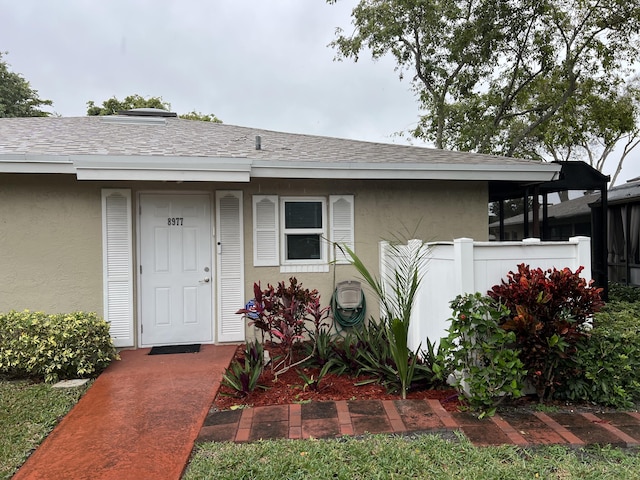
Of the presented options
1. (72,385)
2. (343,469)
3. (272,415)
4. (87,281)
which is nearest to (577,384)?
(343,469)

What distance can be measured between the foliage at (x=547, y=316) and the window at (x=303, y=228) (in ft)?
8.88

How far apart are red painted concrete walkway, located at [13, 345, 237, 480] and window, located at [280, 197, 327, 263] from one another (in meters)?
1.75

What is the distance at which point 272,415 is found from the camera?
313 cm

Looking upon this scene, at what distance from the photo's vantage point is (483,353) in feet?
10.4

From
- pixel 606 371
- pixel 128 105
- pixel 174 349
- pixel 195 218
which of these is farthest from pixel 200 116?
pixel 606 371

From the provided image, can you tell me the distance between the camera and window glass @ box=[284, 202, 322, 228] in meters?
5.42

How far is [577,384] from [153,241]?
5.15 meters

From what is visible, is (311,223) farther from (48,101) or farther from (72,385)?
(48,101)

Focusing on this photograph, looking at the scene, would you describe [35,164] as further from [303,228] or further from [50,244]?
[303,228]

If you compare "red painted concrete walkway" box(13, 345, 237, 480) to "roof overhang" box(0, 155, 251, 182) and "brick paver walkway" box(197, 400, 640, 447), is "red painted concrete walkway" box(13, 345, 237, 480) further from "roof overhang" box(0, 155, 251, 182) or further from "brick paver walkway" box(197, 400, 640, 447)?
"roof overhang" box(0, 155, 251, 182)

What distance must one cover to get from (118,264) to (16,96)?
1997 cm

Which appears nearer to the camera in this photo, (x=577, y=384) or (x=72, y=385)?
(x=577, y=384)

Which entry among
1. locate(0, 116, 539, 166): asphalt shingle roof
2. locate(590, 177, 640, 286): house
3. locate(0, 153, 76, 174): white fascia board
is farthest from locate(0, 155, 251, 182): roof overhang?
locate(590, 177, 640, 286): house

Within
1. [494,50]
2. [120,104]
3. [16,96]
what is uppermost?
[120,104]
